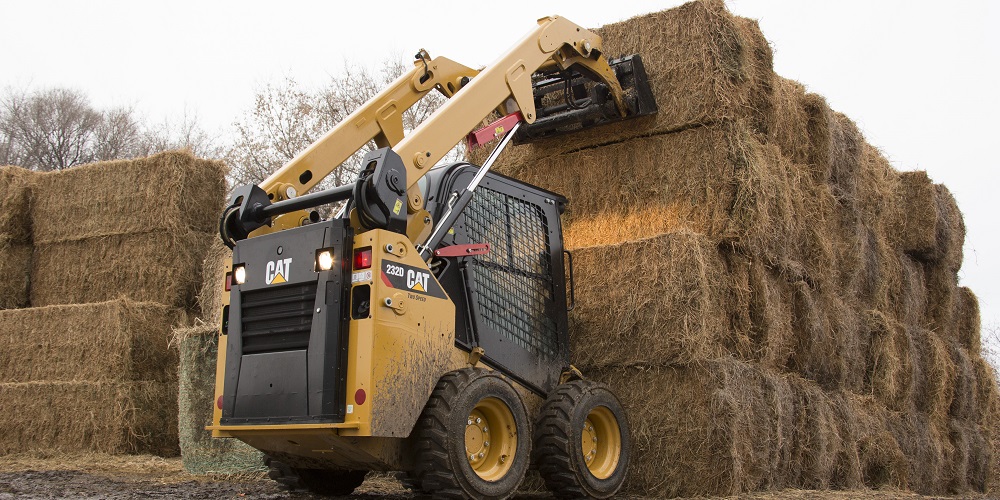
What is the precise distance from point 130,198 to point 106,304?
4.73 feet

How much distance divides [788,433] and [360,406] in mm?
4536

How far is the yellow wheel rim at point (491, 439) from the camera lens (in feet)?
21.6

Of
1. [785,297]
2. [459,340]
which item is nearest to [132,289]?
[459,340]

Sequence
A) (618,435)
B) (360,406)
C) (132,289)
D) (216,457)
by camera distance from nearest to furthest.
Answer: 1. (360,406)
2. (618,435)
3. (216,457)
4. (132,289)

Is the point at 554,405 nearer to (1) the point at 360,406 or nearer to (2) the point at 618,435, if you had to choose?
(2) the point at 618,435

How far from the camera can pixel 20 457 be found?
11.3 m

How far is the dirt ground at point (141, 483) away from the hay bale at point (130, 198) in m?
2.81

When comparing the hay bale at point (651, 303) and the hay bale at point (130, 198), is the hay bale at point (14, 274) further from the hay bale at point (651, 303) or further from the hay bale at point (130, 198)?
the hay bale at point (651, 303)

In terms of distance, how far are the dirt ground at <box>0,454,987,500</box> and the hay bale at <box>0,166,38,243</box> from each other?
122 inches

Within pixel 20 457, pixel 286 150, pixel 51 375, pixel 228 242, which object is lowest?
pixel 20 457

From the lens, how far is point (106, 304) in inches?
449

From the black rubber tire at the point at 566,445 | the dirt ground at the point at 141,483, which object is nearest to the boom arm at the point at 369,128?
the dirt ground at the point at 141,483

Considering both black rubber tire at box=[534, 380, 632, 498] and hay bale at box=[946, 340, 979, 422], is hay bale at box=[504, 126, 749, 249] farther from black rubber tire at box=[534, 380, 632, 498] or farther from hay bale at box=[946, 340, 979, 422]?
hay bale at box=[946, 340, 979, 422]

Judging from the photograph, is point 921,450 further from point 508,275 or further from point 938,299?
point 508,275
